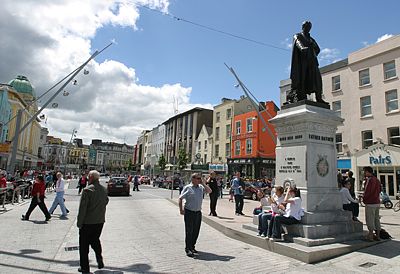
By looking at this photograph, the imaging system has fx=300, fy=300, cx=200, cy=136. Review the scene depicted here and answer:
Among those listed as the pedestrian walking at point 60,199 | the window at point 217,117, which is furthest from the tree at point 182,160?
the pedestrian walking at point 60,199

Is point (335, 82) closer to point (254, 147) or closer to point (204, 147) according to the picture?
point (254, 147)

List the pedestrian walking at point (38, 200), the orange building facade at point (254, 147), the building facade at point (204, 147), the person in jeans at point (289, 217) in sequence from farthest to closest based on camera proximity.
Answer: the building facade at point (204, 147)
the orange building facade at point (254, 147)
the pedestrian walking at point (38, 200)
the person in jeans at point (289, 217)

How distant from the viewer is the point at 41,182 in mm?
10906

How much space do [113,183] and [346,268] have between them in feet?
66.4

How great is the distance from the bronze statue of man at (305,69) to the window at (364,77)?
21.6m

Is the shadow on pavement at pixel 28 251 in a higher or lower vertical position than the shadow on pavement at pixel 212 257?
lower

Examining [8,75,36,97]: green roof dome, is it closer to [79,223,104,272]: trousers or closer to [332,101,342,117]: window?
[332,101,342,117]: window

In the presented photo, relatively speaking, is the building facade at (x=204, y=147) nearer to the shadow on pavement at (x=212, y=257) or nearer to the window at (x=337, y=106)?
the window at (x=337, y=106)

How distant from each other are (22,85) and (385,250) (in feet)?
197

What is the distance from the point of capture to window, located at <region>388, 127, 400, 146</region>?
23922 mm

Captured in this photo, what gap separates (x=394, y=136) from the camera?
24.2 meters

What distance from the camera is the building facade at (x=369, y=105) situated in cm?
2430

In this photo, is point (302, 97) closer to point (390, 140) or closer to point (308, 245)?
point (308, 245)

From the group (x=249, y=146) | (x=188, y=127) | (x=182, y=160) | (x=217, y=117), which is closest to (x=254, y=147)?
(x=249, y=146)
